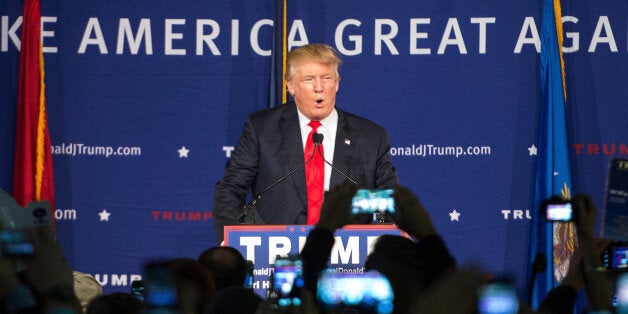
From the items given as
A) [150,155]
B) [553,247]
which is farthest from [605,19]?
[150,155]

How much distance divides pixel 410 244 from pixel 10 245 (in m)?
1.04

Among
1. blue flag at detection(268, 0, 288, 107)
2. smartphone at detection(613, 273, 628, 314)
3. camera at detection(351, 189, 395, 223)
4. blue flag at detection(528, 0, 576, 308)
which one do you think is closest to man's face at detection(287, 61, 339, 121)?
blue flag at detection(268, 0, 288, 107)

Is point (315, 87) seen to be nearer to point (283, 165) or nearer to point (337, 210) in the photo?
point (283, 165)

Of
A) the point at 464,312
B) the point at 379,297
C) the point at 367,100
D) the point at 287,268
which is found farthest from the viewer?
the point at 367,100

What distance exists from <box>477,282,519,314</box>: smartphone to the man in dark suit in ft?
10.2

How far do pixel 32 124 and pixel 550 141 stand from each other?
3404 mm

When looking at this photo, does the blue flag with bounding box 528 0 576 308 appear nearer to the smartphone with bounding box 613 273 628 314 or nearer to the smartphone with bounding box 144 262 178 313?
the smartphone with bounding box 613 273 628 314

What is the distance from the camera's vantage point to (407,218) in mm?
2738

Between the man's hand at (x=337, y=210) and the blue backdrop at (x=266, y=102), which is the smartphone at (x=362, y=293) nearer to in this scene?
the man's hand at (x=337, y=210)

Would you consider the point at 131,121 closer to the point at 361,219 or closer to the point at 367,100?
the point at 367,100

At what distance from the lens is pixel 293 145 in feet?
17.1

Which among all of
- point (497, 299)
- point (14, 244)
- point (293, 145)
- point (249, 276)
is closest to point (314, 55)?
point (293, 145)

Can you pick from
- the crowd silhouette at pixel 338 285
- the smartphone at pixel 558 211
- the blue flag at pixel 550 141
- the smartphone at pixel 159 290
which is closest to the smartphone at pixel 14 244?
the crowd silhouette at pixel 338 285

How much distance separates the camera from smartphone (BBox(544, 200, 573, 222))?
2.86 m
